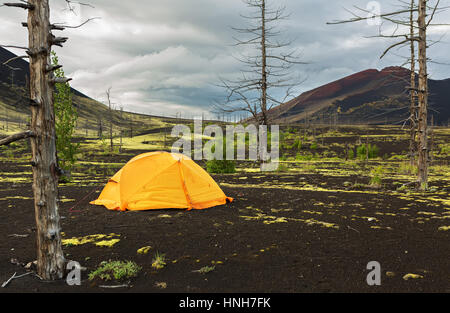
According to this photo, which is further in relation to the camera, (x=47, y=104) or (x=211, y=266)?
(x=211, y=266)

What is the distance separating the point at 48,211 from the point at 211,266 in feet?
9.23

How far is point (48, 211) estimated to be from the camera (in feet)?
14.7

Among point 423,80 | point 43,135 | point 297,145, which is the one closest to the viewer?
point 43,135

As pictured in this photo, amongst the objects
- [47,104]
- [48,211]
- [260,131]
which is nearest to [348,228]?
[48,211]

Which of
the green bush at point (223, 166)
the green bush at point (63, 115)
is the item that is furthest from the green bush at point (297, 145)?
the green bush at point (63, 115)

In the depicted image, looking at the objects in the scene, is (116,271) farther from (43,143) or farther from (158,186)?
(158,186)

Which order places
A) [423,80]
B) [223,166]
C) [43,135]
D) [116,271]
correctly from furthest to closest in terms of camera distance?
[223,166] → [423,80] → [116,271] → [43,135]

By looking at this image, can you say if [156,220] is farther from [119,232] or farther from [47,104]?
[47,104]

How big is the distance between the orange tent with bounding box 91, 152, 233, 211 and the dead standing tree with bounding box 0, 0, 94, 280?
469 cm

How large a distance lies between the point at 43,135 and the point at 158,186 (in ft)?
17.2

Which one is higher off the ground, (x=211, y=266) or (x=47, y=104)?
(x=47, y=104)

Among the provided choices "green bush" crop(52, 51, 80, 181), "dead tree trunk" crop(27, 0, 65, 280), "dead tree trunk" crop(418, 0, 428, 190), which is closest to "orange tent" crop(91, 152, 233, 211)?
"dead tree trunk" crop(27, 0, 65, 280)

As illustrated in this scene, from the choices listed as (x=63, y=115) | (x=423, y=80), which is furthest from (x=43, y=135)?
(x=423, y=80)

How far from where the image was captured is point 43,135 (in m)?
4.36
